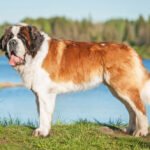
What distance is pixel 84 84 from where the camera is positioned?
10430 millimetres

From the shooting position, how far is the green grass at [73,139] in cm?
944

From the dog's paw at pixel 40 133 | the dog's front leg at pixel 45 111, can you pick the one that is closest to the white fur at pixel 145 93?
the dog's front leg at pixel 45 111

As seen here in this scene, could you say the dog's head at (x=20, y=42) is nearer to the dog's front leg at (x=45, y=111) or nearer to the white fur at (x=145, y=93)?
the dog's front leg at (x=45, y=111)

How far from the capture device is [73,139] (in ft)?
31.9

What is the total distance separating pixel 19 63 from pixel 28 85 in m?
0.44

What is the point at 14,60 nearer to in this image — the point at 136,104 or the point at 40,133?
the point at 40,133

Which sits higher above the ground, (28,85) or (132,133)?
(28,85)

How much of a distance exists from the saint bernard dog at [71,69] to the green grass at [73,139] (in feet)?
1.12

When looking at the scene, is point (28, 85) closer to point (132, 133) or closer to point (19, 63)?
point (19, 63)

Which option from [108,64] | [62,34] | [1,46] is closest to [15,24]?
[1,46]

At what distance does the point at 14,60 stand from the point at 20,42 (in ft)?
1.25

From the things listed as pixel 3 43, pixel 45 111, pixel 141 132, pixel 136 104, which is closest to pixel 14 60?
pixel 3 43

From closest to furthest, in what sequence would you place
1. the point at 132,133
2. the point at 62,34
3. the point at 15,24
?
1. the point at 15,24
2. the point at 132,133
3. the point at 62,34

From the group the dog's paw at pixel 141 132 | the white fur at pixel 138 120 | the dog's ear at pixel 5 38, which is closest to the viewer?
the dog's ear at pixel 5 38
